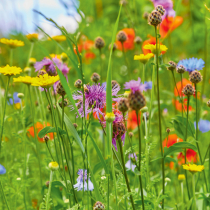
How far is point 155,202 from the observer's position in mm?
632

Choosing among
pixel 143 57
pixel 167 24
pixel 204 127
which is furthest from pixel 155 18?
pixel 167 24

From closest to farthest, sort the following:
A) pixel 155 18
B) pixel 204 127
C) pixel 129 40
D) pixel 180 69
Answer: pixel 155 18 → pixel 180 69 → pixel 204 127 → pixel 129 40

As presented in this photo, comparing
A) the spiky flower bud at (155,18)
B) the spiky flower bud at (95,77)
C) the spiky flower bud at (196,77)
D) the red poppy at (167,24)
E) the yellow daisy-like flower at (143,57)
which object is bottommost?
the spiky flower bud at (196,77)

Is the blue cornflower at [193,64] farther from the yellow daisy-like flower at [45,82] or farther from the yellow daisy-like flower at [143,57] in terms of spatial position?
the yellow daisy-like flower at [45,82]

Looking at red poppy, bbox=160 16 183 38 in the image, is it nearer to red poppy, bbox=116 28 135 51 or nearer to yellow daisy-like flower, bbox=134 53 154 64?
red poppy, bbox=116 28 135 51

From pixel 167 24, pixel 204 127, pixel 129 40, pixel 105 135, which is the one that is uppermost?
pixel 129 40

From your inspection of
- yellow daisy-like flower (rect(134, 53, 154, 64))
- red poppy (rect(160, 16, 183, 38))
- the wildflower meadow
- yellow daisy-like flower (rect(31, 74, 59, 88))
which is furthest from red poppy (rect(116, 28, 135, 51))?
yellow daisy-like flower (rect(31, 74, 59, 88))

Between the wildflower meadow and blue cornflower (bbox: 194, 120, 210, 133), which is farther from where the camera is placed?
blue cornflower (bbox: 194, 120, 210, 133)

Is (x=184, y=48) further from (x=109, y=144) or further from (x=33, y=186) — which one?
(x=109, y=144)

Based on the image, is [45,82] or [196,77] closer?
[45,82]

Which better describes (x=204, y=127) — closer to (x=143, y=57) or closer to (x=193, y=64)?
(x=193, y=64)

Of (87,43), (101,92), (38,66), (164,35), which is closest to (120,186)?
(101,92)

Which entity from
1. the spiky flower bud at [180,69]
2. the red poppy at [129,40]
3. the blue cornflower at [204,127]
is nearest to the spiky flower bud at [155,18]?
the spiky flower bud at [180,69]

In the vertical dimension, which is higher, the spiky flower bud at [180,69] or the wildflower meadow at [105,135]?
the spiky flower bud at [180,69]
